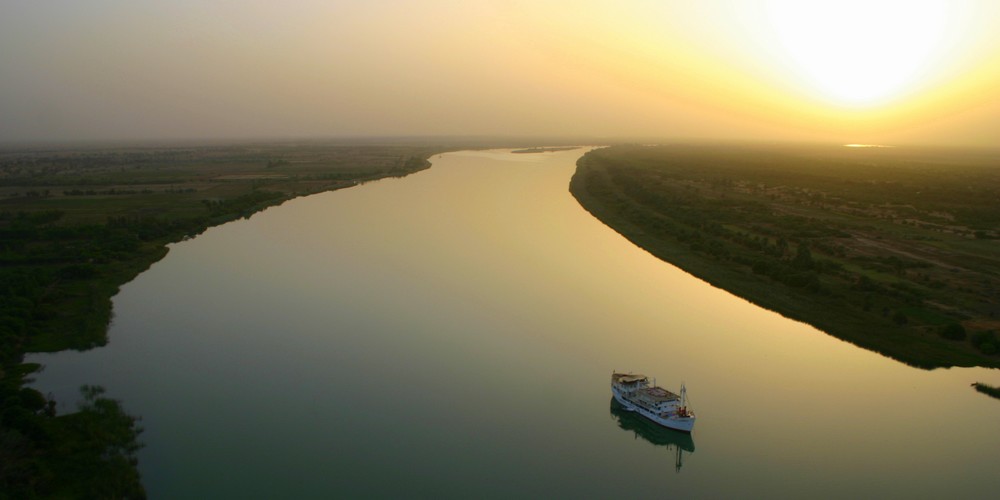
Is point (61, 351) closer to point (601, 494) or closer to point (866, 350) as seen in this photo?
point (601, 494)

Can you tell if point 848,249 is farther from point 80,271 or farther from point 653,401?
point 80,271

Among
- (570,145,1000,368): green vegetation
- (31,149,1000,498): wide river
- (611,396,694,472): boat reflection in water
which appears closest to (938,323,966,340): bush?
(570,145,1000,368): green vegetation

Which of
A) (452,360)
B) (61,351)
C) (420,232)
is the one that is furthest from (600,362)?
(420,232)

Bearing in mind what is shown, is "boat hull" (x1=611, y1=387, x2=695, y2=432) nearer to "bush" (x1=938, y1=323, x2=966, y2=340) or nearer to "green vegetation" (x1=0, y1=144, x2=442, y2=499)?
"green vegetation" (x1=0, y1=144, x2=442, y2=499)

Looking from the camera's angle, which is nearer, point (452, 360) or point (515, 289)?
point (452, 360)

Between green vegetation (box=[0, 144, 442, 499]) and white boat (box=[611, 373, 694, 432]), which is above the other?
green vegetation (box=[0, 144, 442, 499])
